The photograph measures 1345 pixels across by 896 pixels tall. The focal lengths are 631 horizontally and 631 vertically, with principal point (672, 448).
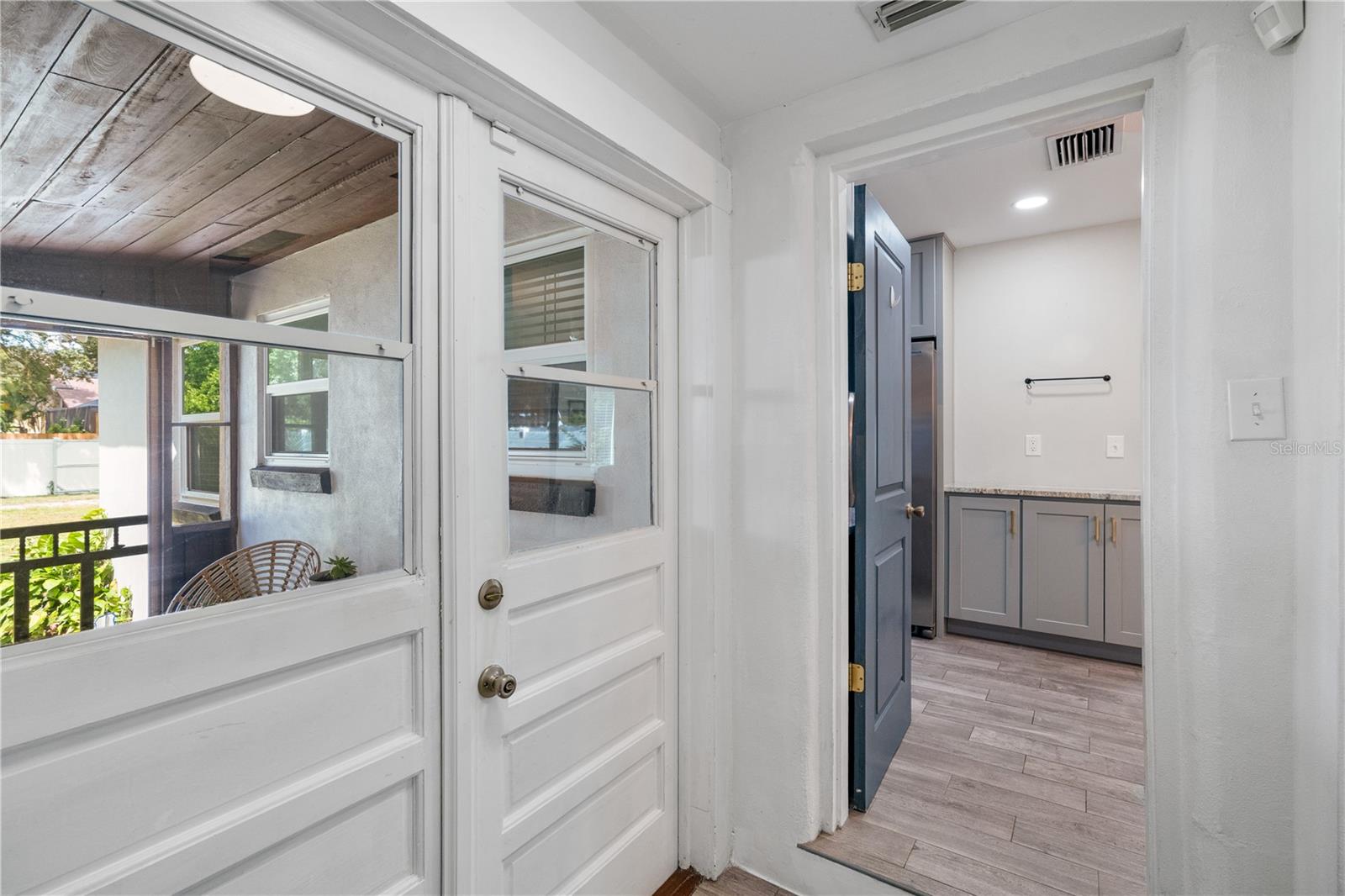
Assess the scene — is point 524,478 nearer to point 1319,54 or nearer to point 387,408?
point 387,408

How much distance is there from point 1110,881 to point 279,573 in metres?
2.28

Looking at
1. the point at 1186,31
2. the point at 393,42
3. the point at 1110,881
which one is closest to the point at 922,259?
the point at 1186,31

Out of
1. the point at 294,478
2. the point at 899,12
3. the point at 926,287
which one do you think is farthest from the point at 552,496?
the point at 926,287

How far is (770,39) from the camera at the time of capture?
61.1 inches

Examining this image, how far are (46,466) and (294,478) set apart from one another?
310mm

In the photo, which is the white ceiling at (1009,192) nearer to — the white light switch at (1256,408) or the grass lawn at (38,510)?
the white light switch at (1256,408)

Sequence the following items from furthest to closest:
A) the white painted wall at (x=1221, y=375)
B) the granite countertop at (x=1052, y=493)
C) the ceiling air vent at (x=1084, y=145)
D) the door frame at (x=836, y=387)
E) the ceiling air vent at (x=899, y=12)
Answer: the granite countertop at (x=1052, y=493) → the ceiling air vent at (x=1084, y=145) → the door frame at (x=836, y=387) → the ceiling air vent at (x=899, y=12) → the white painted wall at (x=1221, y=375)

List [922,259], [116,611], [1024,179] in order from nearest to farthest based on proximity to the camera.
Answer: [116,611] < [1024,179] < [922,259]

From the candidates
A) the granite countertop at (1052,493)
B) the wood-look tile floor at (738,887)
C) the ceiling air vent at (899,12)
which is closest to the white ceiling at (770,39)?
the ceiling air vent at (899,12)

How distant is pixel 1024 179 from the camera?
9.84 ft

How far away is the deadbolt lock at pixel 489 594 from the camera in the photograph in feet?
4.32

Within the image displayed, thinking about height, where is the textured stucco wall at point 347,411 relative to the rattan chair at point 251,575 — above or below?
above

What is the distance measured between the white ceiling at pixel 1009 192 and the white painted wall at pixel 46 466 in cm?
254

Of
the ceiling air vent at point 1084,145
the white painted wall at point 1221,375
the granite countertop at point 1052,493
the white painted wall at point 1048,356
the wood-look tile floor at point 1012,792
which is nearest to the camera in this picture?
the white painted wall at point 1221,375
